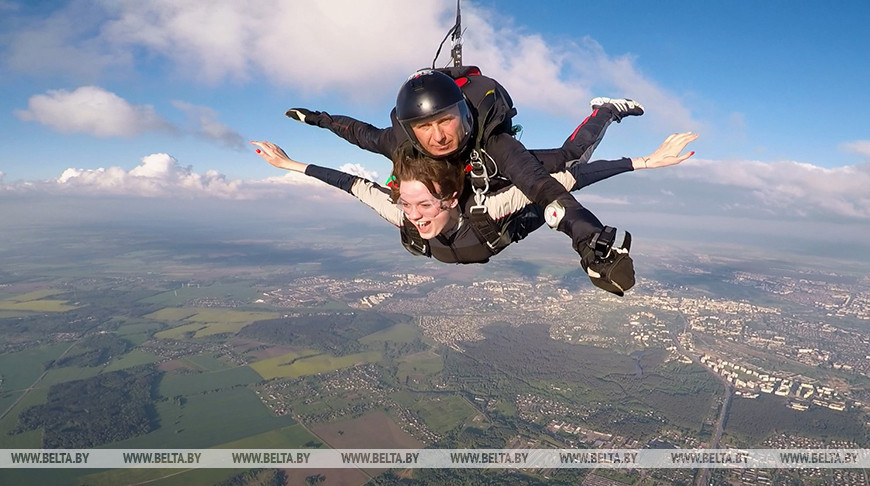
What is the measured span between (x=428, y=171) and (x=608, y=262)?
69.4 inches

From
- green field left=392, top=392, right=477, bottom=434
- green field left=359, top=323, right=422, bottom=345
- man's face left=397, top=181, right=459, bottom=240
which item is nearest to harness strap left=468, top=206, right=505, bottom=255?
man's face left=397, top=181, right=459, bottom=240

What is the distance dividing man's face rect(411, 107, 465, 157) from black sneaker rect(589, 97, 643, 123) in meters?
2.08

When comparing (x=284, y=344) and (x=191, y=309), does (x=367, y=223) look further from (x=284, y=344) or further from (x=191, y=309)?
(x=284, y=344)

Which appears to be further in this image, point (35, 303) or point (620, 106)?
point (35, 303)

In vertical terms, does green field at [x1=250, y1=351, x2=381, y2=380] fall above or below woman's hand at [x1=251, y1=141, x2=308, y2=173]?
below

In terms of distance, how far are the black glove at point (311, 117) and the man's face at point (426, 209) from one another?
4.58ft

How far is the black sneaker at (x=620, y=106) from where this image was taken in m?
4.17

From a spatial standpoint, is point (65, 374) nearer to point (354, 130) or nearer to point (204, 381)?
point (204, 381)

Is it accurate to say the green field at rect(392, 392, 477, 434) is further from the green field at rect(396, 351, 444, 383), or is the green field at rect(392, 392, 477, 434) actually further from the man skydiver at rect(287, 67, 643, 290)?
the man skydiver at rect(287, 67, 643, 290)

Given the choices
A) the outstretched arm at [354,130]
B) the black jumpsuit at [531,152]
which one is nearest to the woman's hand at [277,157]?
the outstretched arm at [354,130]

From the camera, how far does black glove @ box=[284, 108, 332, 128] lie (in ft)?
13.9

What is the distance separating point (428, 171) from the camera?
10.4ft

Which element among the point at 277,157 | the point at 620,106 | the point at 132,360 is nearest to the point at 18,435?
the point at 132,360

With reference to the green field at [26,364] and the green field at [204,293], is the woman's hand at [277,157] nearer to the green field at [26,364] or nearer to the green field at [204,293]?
the green field at [26,364]
